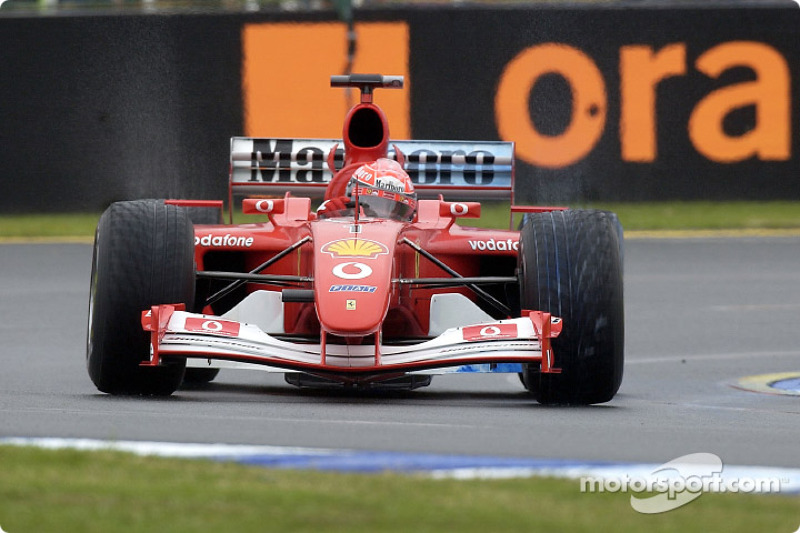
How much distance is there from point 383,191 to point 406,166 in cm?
128

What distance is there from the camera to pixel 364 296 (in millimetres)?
7305

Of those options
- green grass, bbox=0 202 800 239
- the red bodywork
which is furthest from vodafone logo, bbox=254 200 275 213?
green grass, bbox=0 202 800 239

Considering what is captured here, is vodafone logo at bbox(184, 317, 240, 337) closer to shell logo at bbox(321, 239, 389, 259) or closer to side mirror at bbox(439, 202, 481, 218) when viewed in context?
shell logo at bbox(321, 239, 389, 259)

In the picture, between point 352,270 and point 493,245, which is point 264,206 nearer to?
point 493,245

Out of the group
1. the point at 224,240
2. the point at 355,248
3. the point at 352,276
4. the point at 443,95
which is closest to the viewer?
the point at 352,276

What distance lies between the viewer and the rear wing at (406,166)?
388 inches

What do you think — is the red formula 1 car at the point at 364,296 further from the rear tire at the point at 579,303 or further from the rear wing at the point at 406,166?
the rear wing at the point at 406,166

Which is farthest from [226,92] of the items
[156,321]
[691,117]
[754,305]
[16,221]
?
[156,321]

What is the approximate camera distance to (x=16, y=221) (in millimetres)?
17438

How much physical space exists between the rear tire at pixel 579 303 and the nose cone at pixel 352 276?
2.27 feet

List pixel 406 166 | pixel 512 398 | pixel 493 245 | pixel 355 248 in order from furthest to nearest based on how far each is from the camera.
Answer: pixel 406 166, pixel 493 245, pixel 512 398, pixel 355 248

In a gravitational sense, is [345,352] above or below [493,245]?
below

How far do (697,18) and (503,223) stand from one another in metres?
3.09

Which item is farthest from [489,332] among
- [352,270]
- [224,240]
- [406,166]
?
[406,166]
